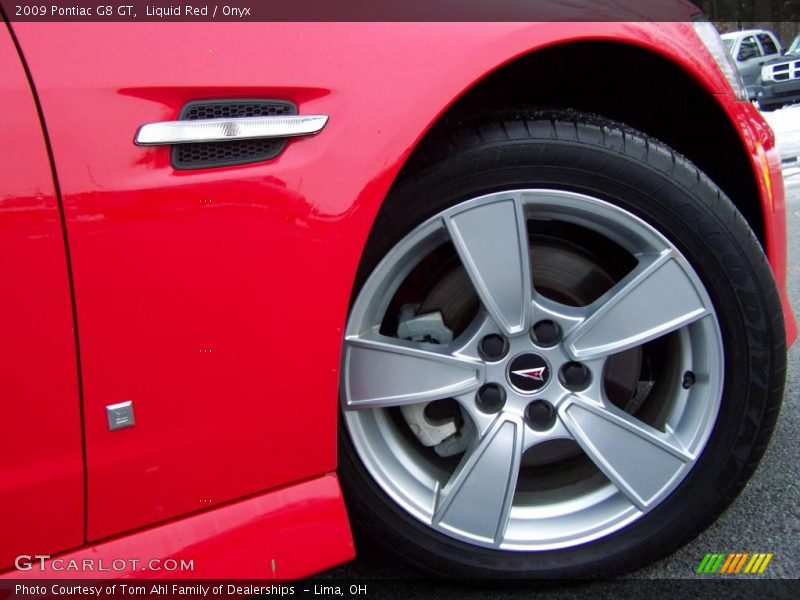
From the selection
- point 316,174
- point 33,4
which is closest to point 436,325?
point 316,174

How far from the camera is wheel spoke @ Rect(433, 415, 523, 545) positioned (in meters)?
1.62

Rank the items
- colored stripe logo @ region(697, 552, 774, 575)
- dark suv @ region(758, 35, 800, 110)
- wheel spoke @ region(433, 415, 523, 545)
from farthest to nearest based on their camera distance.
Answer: dark suv @ region(758, 35, 800, 110) → colored stripe logo @ region(697, 552, 774, 575) → wheel spoke @ region(433, 415, 523, 545)

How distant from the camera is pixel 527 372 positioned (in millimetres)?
1615

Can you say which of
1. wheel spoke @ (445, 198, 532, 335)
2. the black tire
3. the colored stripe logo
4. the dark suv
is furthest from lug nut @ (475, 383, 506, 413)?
the dark suv

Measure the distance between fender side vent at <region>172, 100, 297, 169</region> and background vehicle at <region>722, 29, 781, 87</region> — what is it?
17213mm

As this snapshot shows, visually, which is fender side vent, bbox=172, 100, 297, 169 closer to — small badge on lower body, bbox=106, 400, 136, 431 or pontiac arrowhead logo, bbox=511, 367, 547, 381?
small badge on lower body, bbox=106, 400, 136, 431

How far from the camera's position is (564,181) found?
153 cm

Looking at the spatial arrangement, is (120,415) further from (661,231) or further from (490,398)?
(661,231)

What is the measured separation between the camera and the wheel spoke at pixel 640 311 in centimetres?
158

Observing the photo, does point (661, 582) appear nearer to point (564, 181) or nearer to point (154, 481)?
point (564, 181)

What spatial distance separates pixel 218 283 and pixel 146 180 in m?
0.20

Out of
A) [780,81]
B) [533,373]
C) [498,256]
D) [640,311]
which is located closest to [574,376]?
[533,373]

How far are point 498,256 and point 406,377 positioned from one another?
31cm

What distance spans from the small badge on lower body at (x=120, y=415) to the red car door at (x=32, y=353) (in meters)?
0.05
